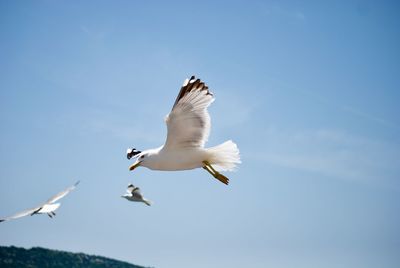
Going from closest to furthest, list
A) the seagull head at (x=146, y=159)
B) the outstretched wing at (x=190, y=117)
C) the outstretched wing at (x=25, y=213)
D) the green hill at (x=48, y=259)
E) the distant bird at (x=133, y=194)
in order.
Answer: the outstretched wing at (x=190, y=117) < the seagull head at (x=146, y=159) < the outstretched wing at (x=25, y=213) < the distant bird at (x=133, y=194) < the green hill at (x=48, y=259)

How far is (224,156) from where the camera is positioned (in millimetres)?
9156

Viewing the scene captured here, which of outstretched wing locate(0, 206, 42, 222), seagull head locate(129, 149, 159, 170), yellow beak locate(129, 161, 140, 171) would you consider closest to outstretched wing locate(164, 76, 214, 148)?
seagull head locate(129, 149, 159, 170)

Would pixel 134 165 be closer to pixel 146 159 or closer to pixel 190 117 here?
pixel 146 159

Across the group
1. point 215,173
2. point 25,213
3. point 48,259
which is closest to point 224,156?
point 215,173

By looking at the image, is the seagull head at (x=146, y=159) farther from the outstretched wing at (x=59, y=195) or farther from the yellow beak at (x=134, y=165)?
the outstretched wing at (x=59, y=195)

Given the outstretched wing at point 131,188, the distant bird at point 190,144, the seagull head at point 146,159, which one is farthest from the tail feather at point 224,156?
the outstretched wing at point 131,188

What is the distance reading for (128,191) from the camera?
20703 mm

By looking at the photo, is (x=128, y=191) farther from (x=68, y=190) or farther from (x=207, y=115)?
(x=207, y=115)

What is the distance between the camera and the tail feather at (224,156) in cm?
906

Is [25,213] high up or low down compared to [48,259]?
down

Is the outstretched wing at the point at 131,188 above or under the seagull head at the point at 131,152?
above

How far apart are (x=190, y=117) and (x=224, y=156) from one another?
959 mm

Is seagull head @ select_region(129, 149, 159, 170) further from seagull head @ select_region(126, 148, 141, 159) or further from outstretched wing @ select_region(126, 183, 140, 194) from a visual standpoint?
outstretched wing @ select_region(126, 183, 140, 194)

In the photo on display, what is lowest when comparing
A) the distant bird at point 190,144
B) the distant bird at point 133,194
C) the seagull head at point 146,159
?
the seagull head at point 146,159
